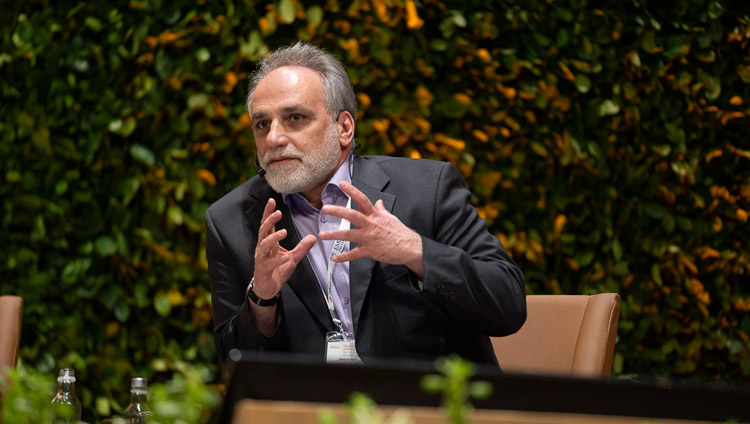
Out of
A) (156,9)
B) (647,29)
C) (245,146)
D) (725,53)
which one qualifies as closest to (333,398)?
(245,146)

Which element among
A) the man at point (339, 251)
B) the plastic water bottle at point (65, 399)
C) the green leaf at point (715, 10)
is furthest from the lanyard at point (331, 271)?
the green leaf at point (715, 10)

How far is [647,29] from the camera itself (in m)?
2.71

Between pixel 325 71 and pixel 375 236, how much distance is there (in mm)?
555

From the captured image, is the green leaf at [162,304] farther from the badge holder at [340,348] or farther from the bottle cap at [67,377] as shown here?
the bottle cap at [67,377]

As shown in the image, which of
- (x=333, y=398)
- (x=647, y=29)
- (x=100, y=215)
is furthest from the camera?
(x=647, y=29)

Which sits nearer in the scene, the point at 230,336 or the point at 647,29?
the point at 230,336

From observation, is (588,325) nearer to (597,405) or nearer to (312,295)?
(312,295)

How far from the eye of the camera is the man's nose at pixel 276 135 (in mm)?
1741

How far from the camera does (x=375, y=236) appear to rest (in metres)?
1.44

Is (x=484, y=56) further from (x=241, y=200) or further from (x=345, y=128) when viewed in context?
(x=241, y=200)

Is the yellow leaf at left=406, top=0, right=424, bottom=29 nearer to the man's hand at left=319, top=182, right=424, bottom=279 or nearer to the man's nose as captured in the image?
the man's nose

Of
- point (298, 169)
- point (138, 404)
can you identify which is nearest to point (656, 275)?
point (298, 169)

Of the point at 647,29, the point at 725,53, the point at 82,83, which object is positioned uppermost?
the point at 82,83

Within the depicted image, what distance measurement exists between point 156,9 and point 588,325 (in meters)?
1.73
